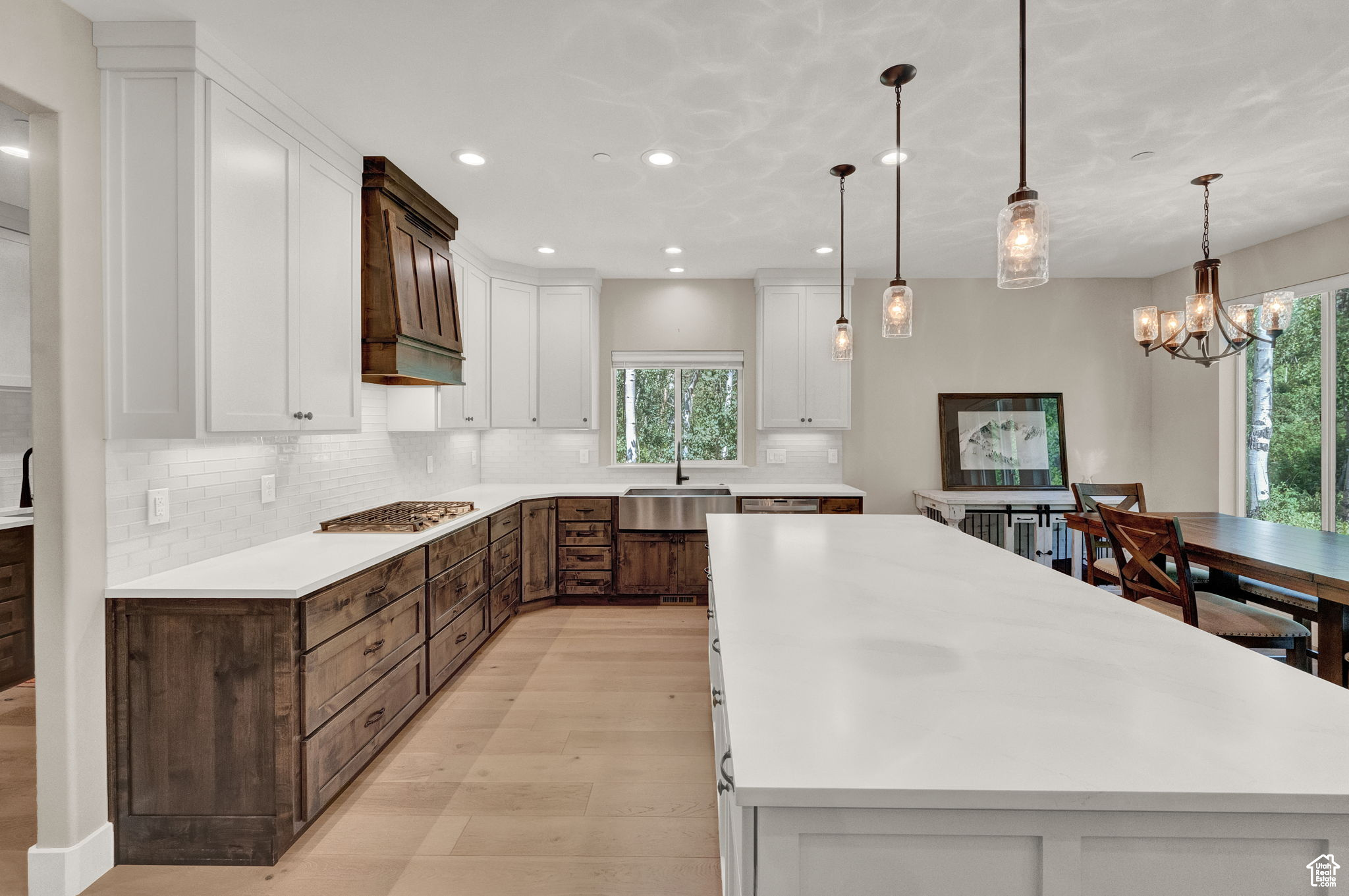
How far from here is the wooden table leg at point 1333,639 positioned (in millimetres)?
2207

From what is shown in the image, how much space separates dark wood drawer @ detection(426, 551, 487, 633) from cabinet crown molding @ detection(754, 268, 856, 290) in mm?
2932

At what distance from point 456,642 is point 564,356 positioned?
2.35 metres

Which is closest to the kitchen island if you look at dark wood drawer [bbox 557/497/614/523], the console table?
dark wood drawer [bbox 557/497/614/523]

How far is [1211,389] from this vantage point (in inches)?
178

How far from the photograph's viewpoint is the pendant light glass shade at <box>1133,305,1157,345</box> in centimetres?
358

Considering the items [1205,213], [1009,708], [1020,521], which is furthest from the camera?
[1020,521]

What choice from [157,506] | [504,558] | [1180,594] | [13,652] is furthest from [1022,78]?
[13,652]

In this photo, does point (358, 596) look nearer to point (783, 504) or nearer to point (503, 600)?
point (503, 600)

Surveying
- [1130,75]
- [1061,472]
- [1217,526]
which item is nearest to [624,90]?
[1130,75]

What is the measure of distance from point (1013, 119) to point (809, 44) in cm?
102

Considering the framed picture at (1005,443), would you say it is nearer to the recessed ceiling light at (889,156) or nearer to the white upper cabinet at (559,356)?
the recessed ceiling light at (889,156)

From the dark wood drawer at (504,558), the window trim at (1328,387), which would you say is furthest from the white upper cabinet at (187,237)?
the window trim at (1328,387)

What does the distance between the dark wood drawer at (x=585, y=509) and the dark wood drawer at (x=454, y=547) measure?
959mm

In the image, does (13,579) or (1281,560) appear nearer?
(1281,560)
